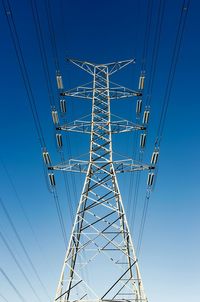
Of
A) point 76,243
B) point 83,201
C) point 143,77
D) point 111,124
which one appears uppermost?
point 143,77

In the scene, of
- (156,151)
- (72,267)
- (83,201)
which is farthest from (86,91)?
(72,267)

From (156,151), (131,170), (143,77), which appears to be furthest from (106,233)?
(143,77)

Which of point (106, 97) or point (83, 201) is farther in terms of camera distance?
point (106, 97)

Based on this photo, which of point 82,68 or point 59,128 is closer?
point 59,128

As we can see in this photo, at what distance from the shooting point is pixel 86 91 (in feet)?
60.7

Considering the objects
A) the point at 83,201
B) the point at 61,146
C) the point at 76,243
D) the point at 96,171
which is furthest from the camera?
the point at 61,146

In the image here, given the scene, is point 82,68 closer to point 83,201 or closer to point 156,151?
point 156,151

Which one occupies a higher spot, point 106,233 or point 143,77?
point 143,77

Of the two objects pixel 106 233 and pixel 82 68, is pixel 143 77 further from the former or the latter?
pixel 106 233

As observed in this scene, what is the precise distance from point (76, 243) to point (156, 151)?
20.1ft

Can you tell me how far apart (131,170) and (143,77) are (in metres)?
6.50

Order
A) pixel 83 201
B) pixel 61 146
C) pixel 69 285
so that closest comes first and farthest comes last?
pixel 69 285 < pixel 83 201 < pixel 61 146

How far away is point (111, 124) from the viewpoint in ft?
54.3

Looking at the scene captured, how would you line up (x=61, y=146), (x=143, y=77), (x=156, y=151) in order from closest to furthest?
(x=156, y=151), (x=61, y=146), (x=143, y=77)
